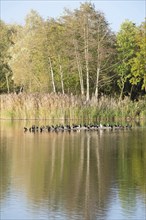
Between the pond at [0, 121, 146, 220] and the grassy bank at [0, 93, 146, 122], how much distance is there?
10.7 meters

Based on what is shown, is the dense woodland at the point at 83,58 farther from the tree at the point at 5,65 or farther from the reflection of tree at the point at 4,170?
the reflection of tree at the point at 4,170

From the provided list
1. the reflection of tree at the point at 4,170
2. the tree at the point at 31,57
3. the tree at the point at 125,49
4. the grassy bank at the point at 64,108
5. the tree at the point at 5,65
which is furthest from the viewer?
the tree at the point at 5,65

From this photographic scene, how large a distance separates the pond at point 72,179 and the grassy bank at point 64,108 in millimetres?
10717

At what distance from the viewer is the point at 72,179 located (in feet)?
46.1

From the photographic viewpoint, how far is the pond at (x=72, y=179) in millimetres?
10848

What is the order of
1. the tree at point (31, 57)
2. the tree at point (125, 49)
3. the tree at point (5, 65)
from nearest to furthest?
the tree at point (125, 49) < the tree at point (31, 57) < the tree at point (5, 65)

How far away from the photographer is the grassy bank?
34938mm

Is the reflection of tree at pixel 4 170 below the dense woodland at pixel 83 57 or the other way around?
below

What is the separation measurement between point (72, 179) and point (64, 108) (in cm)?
2095

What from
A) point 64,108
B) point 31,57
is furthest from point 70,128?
point 31,57

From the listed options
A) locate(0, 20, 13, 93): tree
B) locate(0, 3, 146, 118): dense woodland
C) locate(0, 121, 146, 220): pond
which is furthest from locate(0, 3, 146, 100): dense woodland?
locate(0, 121, 146, 220): pond

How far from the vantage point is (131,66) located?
162 feet

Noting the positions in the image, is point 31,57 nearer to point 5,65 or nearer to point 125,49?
point 5,65

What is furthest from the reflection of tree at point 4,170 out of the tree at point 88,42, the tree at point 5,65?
the tree at point 5,65
